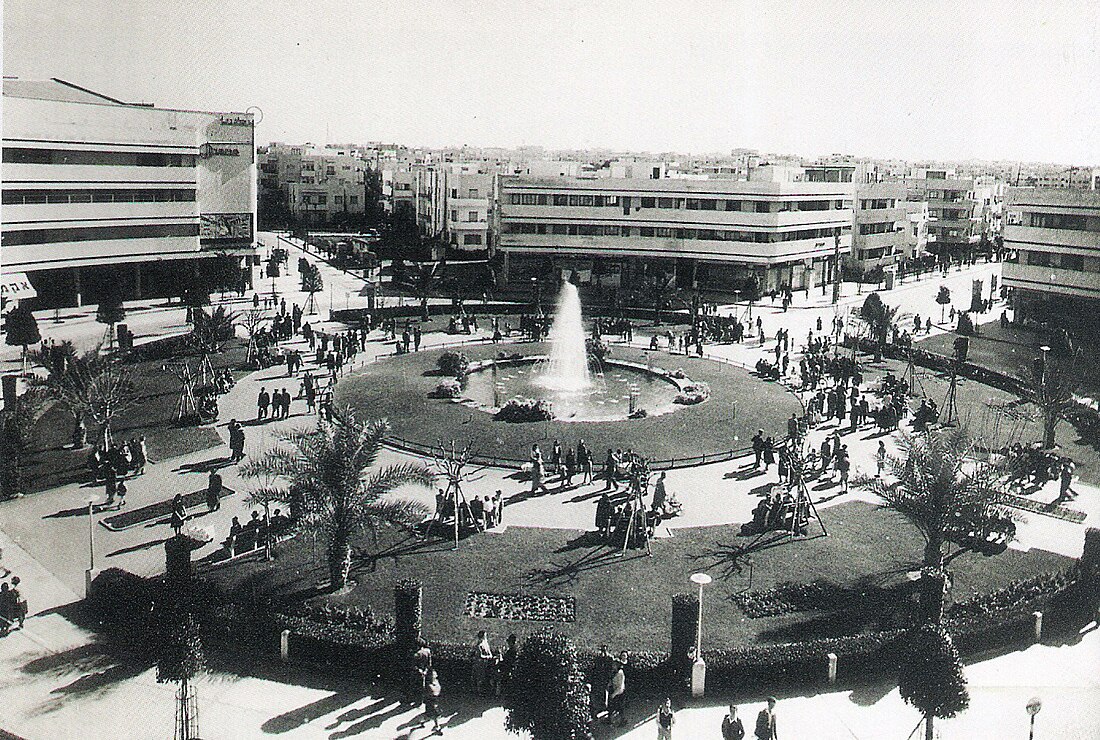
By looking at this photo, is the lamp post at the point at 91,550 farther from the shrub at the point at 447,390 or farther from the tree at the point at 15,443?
the shrub at the point at 447,390

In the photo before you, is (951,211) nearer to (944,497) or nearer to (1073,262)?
(1073,262)

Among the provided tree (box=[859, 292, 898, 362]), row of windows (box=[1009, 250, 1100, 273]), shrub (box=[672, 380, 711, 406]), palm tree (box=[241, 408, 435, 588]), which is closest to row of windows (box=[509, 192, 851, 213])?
row of windows (box=[1009, 250, 1100, 273])

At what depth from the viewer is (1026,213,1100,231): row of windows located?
5516cm

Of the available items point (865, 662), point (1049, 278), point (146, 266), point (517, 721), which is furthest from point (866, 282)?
point (517, 721)

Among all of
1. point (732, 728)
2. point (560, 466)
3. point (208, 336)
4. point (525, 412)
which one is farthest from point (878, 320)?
point (732, 728)

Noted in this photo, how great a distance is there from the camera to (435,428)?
34.2 m

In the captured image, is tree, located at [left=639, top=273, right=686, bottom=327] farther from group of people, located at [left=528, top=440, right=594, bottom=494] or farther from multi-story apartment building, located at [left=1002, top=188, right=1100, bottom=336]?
group of people, located at [left=528, top=440, right=594, bottom=494]

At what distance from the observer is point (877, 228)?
278 feet

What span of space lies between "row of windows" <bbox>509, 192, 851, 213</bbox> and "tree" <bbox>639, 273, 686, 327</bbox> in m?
5.37

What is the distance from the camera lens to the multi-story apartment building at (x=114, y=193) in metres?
52.4

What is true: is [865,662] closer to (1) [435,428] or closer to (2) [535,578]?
(2) [535,578]

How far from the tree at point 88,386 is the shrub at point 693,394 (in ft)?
65.0

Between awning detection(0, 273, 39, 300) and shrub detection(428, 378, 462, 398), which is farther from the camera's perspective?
awning detection(0, 273, 39, 300)

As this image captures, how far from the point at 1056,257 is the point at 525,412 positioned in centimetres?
3751
